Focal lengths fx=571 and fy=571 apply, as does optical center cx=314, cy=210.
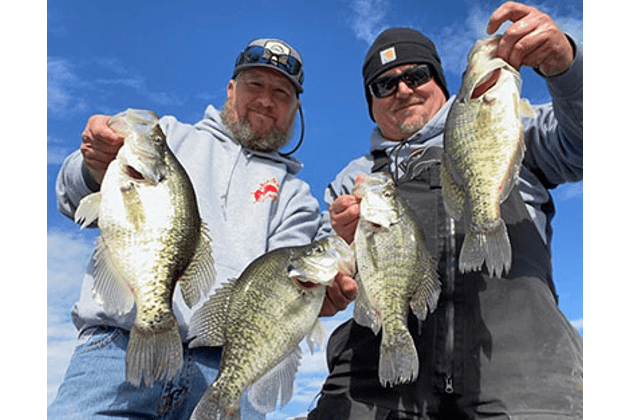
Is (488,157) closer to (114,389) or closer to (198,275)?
(198,275)

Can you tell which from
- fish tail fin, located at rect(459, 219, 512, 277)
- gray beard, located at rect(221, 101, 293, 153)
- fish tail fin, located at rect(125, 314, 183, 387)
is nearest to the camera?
fish tail fin, located at rect(125, 314, 183, 387)

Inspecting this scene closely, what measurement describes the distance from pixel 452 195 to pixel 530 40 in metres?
1.00

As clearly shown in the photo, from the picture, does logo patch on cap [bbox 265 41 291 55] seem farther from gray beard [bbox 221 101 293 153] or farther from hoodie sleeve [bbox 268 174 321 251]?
hoodie sleeve [bbox 268 174 321 251]

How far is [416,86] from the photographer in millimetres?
5359

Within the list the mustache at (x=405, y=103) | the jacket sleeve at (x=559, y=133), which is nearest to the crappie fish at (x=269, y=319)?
the jacket sleeve at (x=559, y=133)

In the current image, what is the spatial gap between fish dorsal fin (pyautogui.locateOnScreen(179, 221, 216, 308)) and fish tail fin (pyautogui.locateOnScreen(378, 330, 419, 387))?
42.9 inches

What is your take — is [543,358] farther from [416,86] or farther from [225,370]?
[416,86]

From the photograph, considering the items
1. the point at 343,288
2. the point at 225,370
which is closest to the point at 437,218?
the point at 343,288

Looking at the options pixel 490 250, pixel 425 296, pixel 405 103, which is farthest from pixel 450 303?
pixel 405 103

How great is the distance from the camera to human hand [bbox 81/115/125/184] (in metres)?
3.24

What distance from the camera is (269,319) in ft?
10.5

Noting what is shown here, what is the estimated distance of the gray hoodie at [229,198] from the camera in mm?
3963

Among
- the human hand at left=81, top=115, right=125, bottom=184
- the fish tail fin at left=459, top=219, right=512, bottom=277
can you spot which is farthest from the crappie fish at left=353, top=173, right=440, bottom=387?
the human hand at left=81, top=115, right=125, bottom=184

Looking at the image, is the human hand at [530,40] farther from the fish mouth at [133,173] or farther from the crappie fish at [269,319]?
Result: the fish mouth at [133,173]
